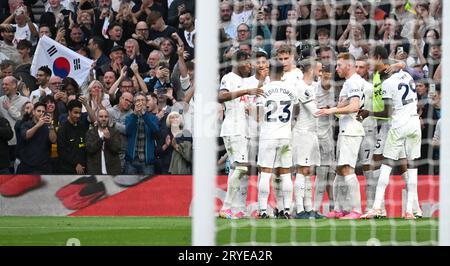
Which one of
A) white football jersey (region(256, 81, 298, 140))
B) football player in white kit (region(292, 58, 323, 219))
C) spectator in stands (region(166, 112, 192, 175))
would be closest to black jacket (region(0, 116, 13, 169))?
spectator in stands (region(166, 112, 192, 175))

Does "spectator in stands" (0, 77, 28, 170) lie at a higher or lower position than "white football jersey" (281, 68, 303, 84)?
lower

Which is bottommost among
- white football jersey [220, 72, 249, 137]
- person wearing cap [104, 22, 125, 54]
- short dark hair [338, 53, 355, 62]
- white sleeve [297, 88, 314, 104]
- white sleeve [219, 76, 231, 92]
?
white football jersey [220, 72, 249, 137]

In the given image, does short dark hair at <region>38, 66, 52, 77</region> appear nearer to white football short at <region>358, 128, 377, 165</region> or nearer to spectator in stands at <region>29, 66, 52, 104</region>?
spectator in stands at <region>29, 66, 52, 104</region>

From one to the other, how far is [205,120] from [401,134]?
23.0 ft

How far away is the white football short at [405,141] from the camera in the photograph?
1273 cm

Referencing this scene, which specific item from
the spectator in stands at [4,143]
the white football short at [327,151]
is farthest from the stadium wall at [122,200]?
the white football short at [327,151]

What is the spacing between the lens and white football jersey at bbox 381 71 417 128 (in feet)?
41.1

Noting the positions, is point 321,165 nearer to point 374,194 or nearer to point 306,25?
point 374,194

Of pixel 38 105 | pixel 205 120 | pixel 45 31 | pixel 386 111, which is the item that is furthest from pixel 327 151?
pixel 205 120

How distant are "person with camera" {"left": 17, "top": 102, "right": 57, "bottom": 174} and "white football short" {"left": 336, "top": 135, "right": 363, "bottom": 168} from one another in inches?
152

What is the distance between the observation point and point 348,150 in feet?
41.8

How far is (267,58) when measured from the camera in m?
12.3

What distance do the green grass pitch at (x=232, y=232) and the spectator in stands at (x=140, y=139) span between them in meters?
1.42
